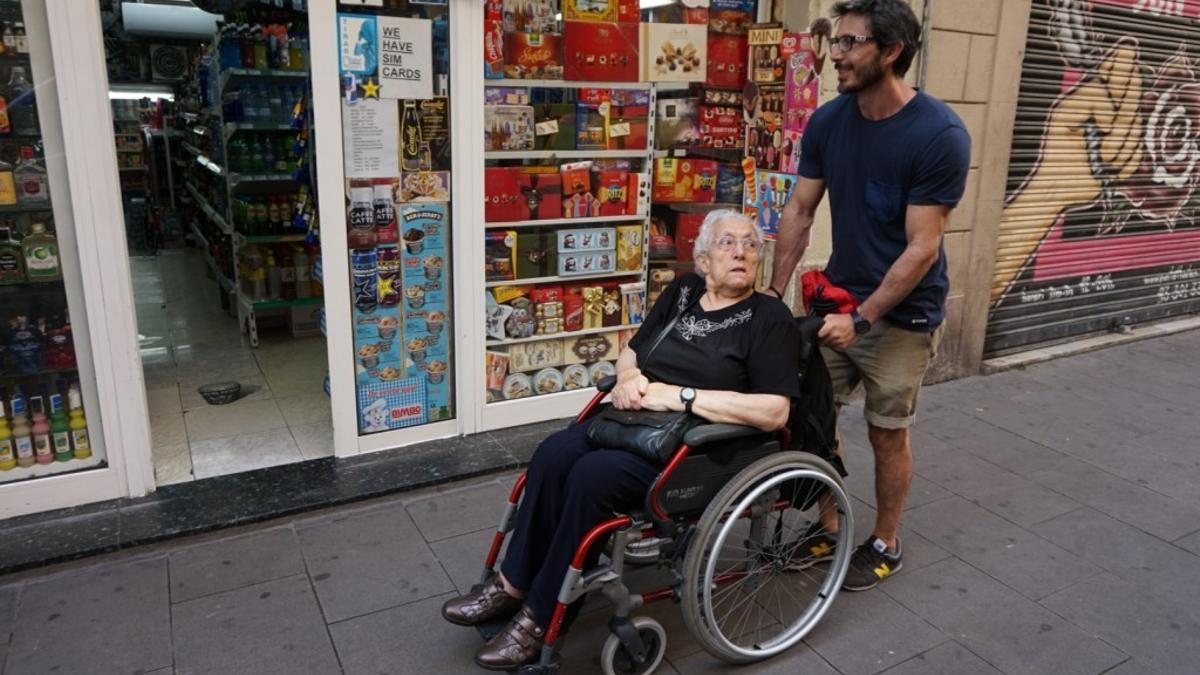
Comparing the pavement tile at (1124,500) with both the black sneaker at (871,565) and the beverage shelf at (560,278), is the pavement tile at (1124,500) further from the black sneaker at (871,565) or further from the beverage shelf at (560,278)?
the beverage shelf at (560,278)

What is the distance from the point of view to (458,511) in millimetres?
3566

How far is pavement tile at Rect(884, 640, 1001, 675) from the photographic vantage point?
2668 millimetres

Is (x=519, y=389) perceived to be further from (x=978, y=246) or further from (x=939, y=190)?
(x=978, y=246)

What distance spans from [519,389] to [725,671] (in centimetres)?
201

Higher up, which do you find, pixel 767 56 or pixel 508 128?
pixel 767 56

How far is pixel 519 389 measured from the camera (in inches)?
170

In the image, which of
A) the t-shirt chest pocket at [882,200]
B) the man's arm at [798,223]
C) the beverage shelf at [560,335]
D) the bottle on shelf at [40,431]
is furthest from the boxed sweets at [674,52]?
the bottle on shelf at [40,431]

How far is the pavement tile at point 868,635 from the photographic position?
2719 millimetres

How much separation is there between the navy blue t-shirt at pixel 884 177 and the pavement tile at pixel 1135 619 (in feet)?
3.71

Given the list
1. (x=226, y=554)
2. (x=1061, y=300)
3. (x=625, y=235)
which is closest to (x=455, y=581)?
(x=226, y=554)

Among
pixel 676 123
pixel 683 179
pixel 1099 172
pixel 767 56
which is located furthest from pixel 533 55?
pixel 1099 172

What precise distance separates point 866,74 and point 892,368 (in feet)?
3.33

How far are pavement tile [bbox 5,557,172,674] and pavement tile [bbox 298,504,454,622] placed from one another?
51cm

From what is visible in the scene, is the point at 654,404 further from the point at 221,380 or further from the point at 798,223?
the point at 221,380
